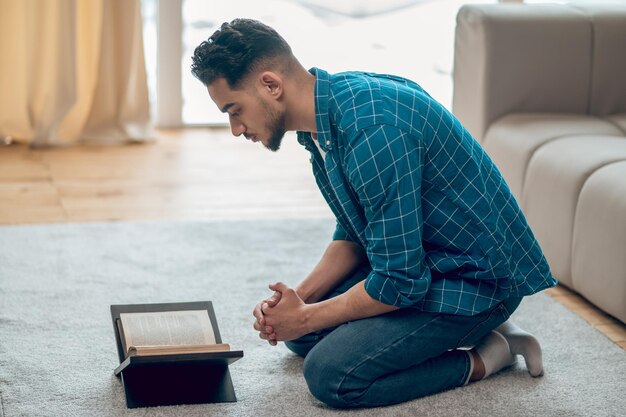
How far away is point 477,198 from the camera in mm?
1915

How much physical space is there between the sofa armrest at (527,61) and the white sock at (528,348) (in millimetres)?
1122

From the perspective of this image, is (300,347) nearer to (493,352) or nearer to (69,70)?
(493,352)

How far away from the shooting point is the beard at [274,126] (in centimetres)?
188

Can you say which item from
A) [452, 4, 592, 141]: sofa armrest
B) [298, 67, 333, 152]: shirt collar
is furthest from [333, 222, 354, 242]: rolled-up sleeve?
[452, 4, 592, 141]: sofa armrest

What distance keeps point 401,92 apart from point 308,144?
0.79ft

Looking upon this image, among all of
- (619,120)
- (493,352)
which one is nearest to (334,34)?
(619,120)

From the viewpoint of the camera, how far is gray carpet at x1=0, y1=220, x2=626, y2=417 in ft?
6.52

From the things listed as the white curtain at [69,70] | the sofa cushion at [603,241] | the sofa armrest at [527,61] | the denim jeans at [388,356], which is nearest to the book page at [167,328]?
the denim jeans at [388,356]

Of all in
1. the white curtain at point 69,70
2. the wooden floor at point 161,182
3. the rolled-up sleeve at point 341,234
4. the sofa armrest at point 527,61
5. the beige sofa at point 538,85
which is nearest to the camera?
the rolled-up sleeve at point 341,234

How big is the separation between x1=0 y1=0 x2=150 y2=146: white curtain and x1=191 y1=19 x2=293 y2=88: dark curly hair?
234cm

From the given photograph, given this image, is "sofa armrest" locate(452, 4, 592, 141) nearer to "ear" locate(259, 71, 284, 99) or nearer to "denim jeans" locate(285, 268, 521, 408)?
"denim jeans" locate(285, 268, 521, 408)

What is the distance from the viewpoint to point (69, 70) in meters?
4.09

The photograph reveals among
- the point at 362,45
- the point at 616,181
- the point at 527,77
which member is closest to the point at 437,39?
the point at 362,45

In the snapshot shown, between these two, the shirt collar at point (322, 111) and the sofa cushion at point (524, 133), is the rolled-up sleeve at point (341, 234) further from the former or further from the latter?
the sofa cushion at point (524, 133)
